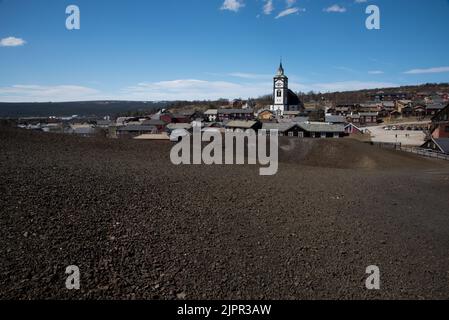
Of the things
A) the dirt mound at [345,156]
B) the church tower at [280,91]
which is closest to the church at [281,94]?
the church tower at [280,91]

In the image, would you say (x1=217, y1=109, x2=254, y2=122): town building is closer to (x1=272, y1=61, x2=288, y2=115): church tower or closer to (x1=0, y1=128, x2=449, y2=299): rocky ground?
(x1=272, y1=61, x2=288, y2=115): church tower

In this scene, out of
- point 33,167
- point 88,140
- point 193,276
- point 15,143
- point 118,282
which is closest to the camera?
point 118,282

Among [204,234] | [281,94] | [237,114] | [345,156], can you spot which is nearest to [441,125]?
[345,156]

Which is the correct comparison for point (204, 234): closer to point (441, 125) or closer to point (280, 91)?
point (441, 125)

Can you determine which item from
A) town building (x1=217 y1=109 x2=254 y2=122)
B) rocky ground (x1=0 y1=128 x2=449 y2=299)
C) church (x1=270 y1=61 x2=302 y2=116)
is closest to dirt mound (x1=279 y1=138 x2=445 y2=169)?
rocky ground (x1=0 y1=128 x2=449 y2=299)

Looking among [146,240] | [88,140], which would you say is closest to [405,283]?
[146,240]

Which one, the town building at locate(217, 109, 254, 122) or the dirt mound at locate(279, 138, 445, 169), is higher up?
the town building at locate(217, 109, 254, 122)
